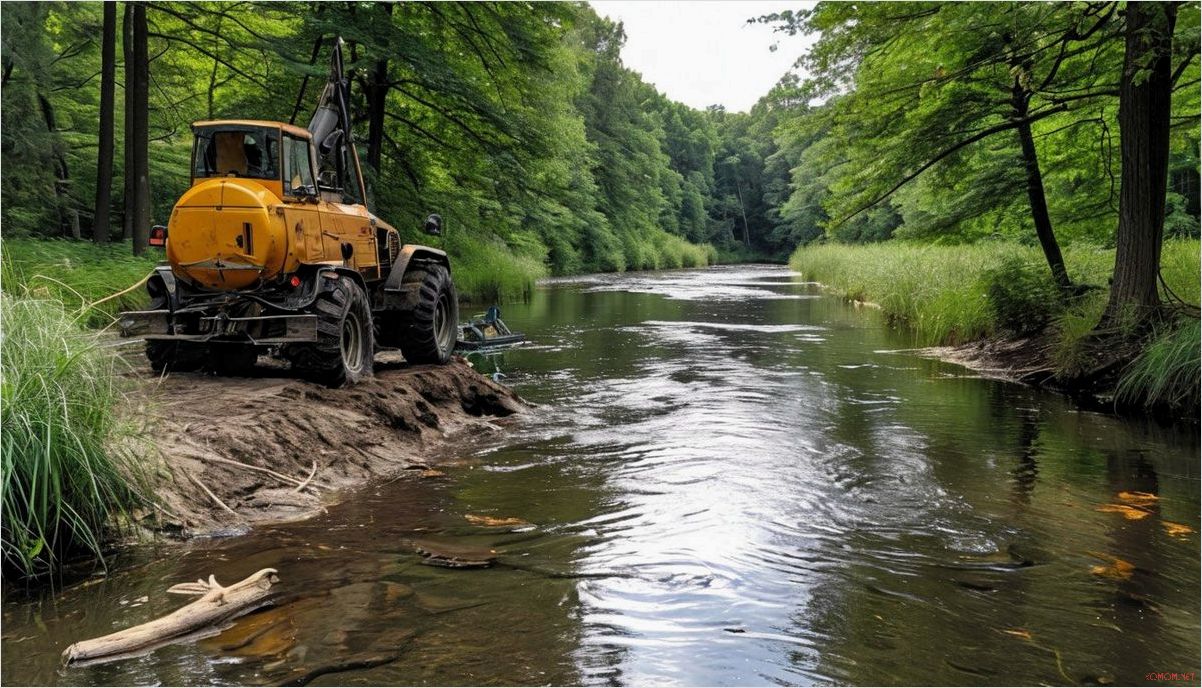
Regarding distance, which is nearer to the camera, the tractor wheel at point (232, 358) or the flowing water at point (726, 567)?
the flowing water at point (726, 567)

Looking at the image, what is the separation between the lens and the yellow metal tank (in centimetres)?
857

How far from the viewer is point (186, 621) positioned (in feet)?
A: 14.6

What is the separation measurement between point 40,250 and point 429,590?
46.6 feet

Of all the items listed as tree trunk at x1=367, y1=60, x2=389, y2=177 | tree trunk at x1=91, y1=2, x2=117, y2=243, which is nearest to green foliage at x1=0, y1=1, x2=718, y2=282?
tree trunk at x1=367, y1=60, x2=389, y2=177

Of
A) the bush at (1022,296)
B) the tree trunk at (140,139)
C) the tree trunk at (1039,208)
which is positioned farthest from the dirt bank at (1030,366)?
the tree trunk at (140,139)

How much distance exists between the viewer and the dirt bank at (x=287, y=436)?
621 cm


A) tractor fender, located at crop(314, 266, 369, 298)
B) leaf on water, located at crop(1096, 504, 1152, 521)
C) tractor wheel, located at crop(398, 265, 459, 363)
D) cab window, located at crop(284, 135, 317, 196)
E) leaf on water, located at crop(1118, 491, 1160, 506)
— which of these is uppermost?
cab window, located at crop(284, 135, 317, 196)

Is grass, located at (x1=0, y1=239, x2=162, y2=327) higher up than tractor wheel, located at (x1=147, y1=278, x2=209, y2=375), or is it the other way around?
grass, located at (x1=0, y1=239, x2=162, y2=327)

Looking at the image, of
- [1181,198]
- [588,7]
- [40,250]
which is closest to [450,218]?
[40,250]

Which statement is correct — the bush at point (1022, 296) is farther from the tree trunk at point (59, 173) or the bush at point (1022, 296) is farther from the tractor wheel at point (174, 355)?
the tree trunk at point (59, 173)

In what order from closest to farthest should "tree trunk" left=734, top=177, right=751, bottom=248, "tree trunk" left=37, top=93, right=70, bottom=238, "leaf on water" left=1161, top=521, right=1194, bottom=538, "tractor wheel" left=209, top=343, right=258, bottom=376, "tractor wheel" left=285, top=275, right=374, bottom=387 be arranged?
"leaf on water" left=1161, top=521, right=1194, bottom=538 → "tractor wheel" left=285, top=275, right=374, bottom=387 → "tractor wheel" left=209, top=343, right=258, bottom=376 → "tree trunk" left=37, top=93, right=70, bottom=238 → "tree trunk" left=734, top=177, right=751, bottom=248

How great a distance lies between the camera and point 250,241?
863 cm

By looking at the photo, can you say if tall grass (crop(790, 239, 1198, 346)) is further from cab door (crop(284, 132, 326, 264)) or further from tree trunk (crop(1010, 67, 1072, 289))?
cab door (crop(284, 132, 326, 264))

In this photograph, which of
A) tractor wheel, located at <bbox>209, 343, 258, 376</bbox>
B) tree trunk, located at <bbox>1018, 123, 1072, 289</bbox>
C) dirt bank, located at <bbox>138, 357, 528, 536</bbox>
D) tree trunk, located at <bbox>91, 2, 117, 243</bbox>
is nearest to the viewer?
dirt bank, located at <bbox>138, 357, 528, 536</bbox>
